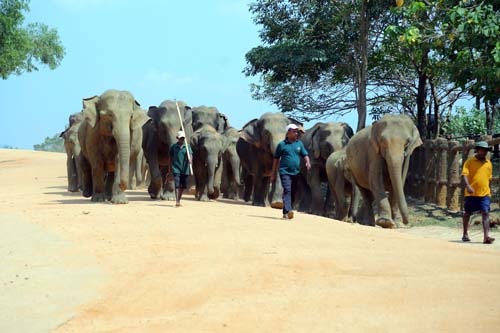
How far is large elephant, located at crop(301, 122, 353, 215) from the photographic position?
21609mm

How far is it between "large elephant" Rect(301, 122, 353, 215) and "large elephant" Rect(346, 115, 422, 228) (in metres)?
2.96

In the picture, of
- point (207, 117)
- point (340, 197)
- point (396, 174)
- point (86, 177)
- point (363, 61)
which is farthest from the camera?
point (363, 61)

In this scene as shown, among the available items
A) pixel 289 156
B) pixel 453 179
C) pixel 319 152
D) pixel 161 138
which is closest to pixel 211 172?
pixel 161 138

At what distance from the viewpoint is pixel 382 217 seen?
16.7 metres

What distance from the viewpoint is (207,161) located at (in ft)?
66.9

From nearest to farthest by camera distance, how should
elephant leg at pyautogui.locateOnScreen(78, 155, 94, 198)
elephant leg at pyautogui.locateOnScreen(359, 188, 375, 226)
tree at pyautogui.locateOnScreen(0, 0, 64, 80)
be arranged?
elephant leg at pyautogui.locateOnScreen(359, 188, 375, 226), elephant leg at pyautogui.locateOnScreen(78, 155, 94, 198), tree at pyautogui.locateOnScreen(0, 0, 64, 80)

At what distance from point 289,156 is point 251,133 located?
7.24 m

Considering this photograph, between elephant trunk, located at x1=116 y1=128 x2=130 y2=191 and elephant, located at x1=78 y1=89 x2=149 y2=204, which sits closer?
elephant trunk, located at x1=116 y1=128 x2=130 y2=191

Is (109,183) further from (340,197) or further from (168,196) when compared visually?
(340,197)

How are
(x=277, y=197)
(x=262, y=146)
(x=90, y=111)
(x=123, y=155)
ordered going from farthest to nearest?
1. (x=262, y=146)
2. (x=277, y=197)
3. (x=90, y=111)
4. (x=123, y=155)

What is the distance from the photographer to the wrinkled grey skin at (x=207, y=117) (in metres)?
23.5

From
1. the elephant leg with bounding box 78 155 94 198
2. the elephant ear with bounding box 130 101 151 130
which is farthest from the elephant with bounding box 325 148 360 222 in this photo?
the elephant leg with bounding box 78 155 94 198

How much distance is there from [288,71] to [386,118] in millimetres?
12349

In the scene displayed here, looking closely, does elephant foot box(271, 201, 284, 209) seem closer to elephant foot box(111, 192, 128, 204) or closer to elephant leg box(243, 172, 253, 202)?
elephant foot box(111, 192, 128, 204)
